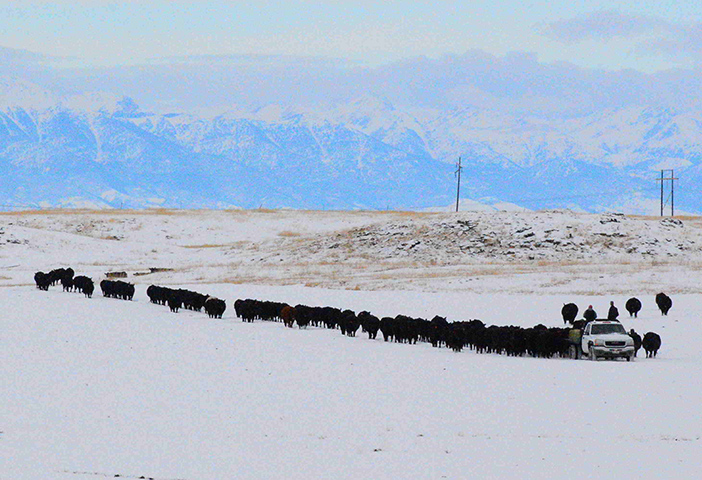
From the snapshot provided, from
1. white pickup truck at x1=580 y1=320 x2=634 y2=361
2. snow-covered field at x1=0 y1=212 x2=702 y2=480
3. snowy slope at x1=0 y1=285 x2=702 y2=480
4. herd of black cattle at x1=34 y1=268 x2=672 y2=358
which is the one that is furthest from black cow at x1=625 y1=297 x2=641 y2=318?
white pickup truck at x1=580 y1=320 x2=634 y2=361

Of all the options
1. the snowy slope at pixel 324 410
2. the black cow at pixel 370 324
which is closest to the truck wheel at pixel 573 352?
the snowy slope at pixel 324 410

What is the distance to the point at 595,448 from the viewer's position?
51.0ft

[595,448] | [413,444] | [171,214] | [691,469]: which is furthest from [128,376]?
[171,214]

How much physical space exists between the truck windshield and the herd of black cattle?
2.42 ft

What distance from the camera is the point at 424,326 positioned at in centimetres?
3316

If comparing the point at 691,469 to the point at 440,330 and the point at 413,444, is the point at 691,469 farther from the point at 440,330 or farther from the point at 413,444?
the point at 440,330

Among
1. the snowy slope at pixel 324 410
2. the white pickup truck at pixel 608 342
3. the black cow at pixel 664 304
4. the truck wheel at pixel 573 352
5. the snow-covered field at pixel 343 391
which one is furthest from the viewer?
the black cow at pixel 664 304

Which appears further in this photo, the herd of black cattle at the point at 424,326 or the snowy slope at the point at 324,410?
the herd of black cattle at the point at 424,326

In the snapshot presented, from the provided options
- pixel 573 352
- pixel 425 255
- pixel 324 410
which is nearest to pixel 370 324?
pixel 573 352

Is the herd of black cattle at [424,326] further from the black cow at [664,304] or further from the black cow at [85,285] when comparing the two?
the black cow at [85,285]

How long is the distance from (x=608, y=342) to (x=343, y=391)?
34.5ft

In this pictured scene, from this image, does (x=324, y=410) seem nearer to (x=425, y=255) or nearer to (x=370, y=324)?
(x=370, y=324)

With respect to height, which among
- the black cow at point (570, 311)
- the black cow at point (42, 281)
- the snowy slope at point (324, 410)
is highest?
the black cow at point (42, 281)

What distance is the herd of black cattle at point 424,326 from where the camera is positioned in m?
29.6
